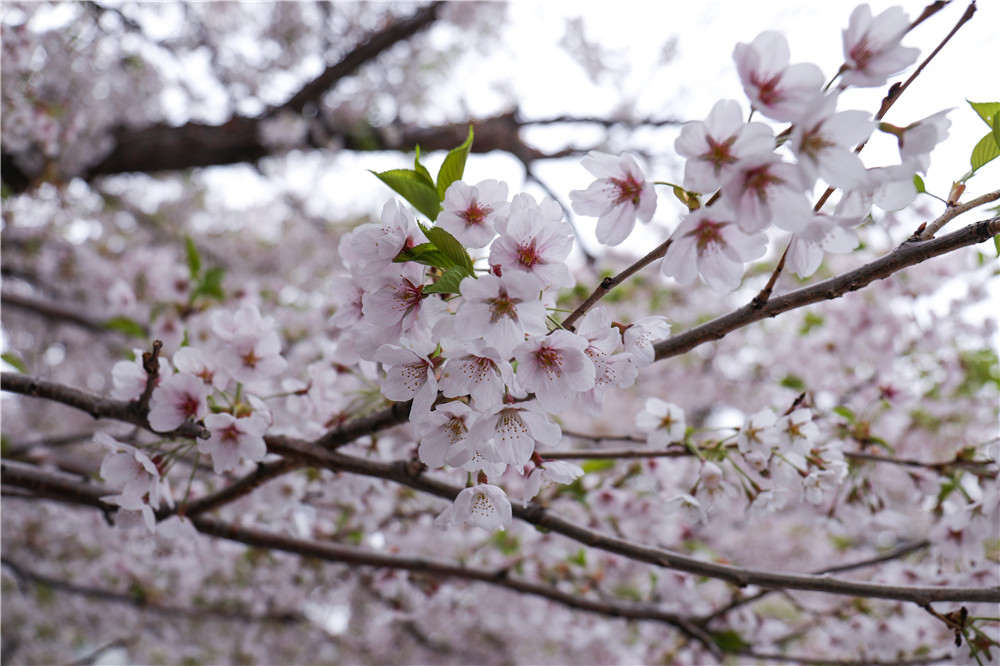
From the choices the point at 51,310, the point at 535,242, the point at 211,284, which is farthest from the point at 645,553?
the point at 51,310

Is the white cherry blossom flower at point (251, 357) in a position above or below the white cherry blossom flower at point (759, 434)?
above

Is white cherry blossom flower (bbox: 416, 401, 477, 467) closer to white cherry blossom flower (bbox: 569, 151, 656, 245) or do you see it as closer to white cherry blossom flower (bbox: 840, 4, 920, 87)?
white cherry blossom flower (bbox: 569, 151, 656, 245)

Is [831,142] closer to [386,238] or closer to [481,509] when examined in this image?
[386,238]

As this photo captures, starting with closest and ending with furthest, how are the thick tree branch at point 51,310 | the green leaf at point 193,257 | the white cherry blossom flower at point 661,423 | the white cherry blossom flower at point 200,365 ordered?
the white cherry blossom flower at point 200,365, the white cherry blossom flower at point 661,423, the green leaf at point 193,257, the thick tree branch at point 51,310

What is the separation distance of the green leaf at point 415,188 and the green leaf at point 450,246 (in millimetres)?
109

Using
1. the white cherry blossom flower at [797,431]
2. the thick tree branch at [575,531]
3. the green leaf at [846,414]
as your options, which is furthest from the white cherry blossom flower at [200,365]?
the green leaf at [846,414]

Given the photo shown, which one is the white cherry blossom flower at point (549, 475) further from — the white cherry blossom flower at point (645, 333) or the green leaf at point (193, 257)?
the green leaf at point (193, 257)

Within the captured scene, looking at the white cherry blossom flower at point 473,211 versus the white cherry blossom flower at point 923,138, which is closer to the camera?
the white cherry blossom flower at point 923,138

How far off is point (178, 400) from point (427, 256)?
70 centimetres

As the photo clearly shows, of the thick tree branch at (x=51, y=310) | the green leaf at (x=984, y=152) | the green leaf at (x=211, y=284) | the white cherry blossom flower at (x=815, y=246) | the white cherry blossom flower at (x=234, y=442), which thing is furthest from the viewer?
the thick tree branch at (x=51, y=310)

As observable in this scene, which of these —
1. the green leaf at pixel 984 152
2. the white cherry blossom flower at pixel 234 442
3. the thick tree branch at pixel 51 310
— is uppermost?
the thick tree branch at pixel 51 310

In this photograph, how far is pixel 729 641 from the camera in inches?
76.7

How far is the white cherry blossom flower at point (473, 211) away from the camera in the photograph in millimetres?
941

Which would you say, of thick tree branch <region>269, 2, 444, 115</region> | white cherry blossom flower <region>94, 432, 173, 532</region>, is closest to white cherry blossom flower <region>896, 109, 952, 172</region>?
white cherry blossom flower <region>94, 432, 173, 532</region>
